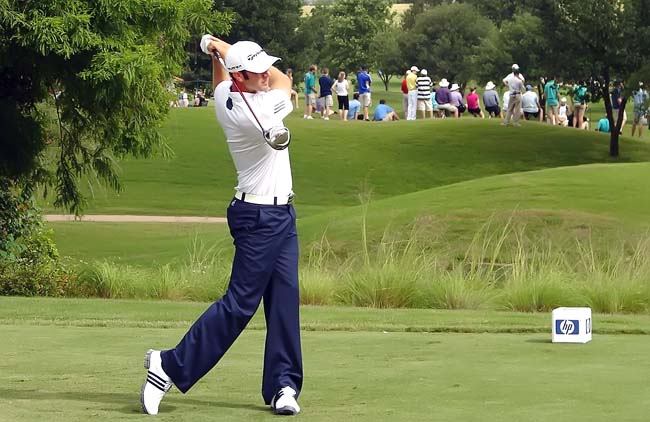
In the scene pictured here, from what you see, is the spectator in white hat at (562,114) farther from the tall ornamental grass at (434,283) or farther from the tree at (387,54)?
the tree at (387,54)

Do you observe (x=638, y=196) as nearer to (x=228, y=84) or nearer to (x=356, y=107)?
(x=228, y=84)

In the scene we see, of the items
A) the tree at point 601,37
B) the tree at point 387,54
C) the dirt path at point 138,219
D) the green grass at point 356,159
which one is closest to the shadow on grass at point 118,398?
the dirt path at point 138,219

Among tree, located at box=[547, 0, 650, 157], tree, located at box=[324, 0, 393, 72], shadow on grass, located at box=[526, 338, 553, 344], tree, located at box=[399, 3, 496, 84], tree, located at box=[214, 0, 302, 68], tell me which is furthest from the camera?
tree, located at box=[324, 0, 393, 72]

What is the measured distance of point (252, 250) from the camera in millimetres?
6824

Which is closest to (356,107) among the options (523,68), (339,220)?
(523,68)

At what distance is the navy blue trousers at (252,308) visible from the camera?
6.83 metres

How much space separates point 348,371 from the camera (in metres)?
8.28

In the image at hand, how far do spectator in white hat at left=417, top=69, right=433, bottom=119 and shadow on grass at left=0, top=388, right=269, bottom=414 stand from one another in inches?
1524

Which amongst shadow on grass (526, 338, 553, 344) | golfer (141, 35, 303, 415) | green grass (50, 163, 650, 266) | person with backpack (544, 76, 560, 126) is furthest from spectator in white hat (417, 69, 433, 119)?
golfer (141, 35, 303, 415)

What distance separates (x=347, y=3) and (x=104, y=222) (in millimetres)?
71311

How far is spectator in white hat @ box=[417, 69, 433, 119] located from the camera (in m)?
46.2

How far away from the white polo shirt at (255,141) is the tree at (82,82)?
429 inches

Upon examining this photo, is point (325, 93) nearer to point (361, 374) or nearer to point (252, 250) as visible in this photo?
point (361, 374)

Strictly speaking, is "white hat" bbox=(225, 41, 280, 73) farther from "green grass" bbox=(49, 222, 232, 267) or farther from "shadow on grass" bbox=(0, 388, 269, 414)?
"green grass" bbox=(49, 222, 232, 267)
